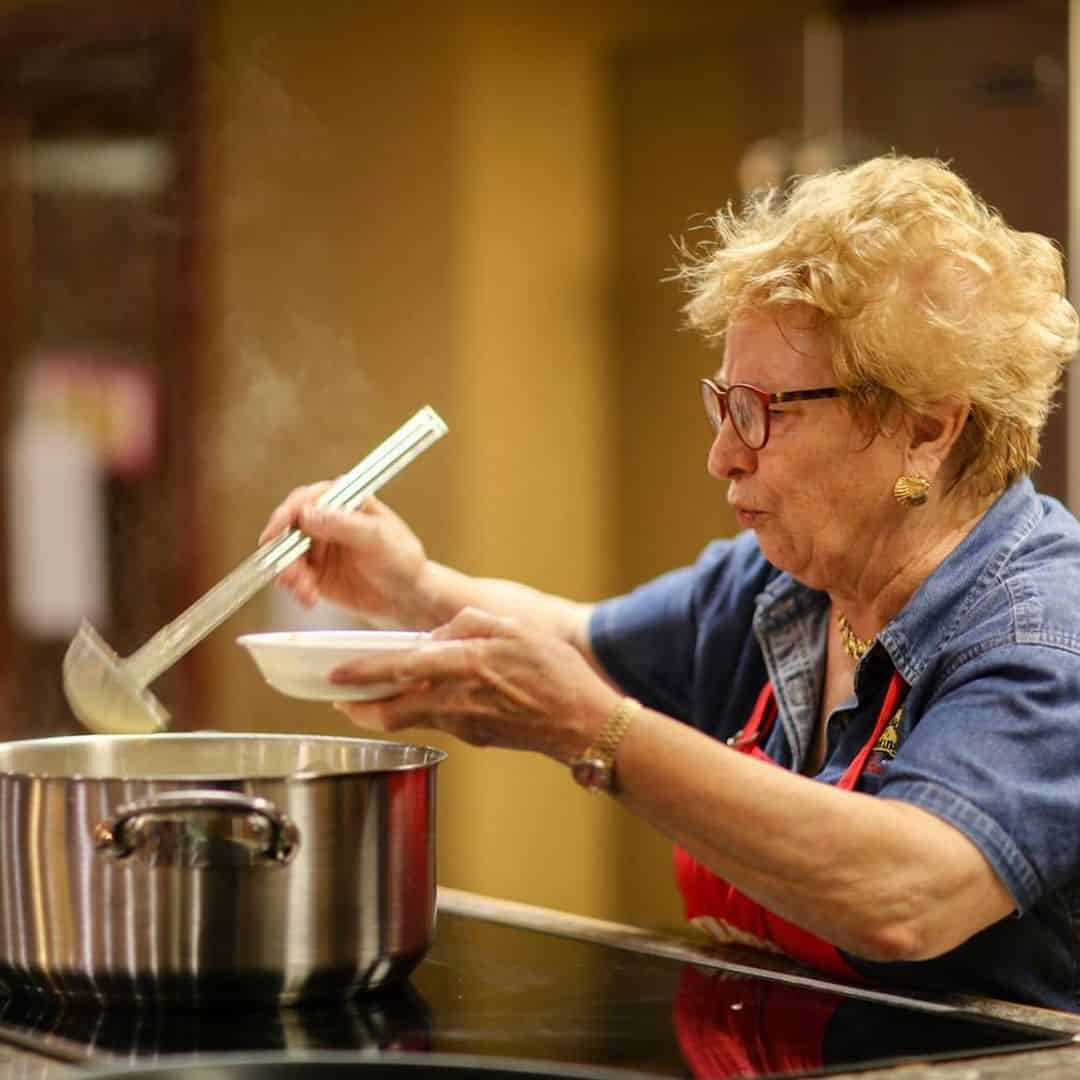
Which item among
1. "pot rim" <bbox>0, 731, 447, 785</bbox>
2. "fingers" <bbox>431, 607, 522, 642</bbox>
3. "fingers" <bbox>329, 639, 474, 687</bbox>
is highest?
"fingers" <bbox>431, 607, 522, 642</bbox>

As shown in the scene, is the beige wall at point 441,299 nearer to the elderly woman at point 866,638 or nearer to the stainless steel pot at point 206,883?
the elderly woman at point 866,638

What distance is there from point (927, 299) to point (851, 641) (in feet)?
1.07

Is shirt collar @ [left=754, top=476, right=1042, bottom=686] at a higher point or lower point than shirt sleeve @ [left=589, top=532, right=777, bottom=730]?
higher

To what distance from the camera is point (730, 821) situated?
138 centimetres

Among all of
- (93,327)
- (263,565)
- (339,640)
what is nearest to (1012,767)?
(339,640)

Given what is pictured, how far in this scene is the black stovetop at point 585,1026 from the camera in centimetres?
119

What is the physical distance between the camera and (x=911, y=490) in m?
1.59

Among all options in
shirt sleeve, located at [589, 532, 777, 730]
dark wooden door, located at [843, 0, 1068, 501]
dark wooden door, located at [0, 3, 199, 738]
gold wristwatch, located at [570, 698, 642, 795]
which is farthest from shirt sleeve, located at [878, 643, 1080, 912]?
dark wooden door, located at [0, 3, 199, 738]

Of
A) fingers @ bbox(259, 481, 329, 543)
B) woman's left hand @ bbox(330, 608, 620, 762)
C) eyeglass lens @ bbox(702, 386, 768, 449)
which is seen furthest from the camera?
fingers @ bbox(259, 481, 329, 543)

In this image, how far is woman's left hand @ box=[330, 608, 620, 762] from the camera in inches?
54.1

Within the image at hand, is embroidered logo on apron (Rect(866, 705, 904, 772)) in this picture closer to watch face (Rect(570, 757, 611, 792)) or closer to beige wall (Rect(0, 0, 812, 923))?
watch face (Rect(570, 757, 611, 792))

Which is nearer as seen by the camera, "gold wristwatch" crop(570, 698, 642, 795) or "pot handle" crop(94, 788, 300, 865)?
"pot handle" crop(94, 788, 300, 865)

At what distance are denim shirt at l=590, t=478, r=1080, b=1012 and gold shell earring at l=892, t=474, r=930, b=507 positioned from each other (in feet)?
0.17

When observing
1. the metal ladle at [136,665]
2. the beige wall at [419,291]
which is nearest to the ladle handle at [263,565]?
the metal ladle at [136,665]
